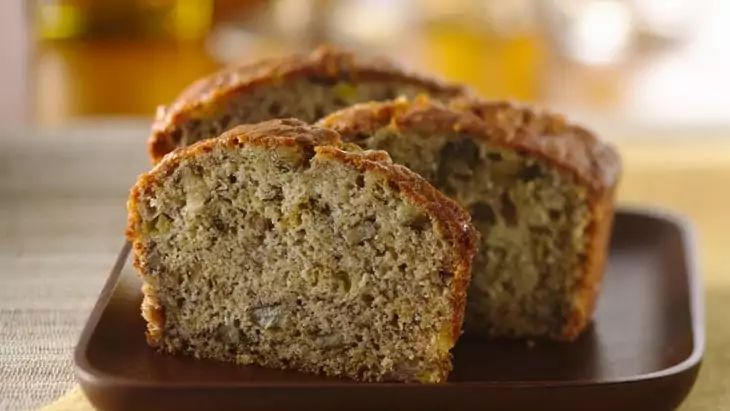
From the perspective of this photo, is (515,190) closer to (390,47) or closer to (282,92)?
(282,92)

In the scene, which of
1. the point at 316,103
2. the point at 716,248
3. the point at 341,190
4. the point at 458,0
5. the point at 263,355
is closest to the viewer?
the point at 341,190


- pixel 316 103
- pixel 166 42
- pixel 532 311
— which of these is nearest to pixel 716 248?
pixel 532 311

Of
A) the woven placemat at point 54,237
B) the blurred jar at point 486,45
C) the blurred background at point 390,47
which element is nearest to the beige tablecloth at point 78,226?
the woven placemat at point 54,237

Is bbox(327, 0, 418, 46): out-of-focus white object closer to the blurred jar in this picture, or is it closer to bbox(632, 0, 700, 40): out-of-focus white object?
the blurred jar

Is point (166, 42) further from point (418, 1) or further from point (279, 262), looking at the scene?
point (279, 262)

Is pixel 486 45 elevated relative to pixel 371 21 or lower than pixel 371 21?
elevated

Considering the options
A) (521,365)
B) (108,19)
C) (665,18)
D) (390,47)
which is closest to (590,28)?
(665,18)
